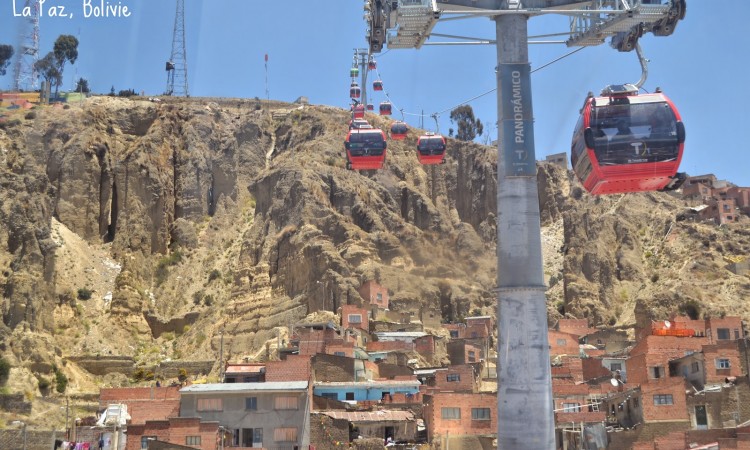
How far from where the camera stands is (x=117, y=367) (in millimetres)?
90562

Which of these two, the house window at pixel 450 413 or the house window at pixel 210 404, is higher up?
the house window at pixel 210 404

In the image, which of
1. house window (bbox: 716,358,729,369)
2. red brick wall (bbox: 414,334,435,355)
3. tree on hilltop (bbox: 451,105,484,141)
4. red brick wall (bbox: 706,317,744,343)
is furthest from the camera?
tree on hilltop (bbox: 451,105,484,141)

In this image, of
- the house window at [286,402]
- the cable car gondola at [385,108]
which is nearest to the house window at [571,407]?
the house window at [286,402]

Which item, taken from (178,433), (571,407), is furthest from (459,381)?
(178,433)

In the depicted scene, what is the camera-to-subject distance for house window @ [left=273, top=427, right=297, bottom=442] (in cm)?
5216

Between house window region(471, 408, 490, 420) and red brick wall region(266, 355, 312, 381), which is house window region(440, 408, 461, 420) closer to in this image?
house window region(471, 408, 490, 420)

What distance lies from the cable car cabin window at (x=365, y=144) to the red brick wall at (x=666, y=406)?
18913 millimetres

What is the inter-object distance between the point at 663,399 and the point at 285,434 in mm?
17757

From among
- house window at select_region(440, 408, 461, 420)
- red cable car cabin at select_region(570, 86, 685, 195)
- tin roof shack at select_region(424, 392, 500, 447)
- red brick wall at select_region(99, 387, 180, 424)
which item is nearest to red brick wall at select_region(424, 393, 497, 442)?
tin roof shack at select_region(424, 392, 500, 447)

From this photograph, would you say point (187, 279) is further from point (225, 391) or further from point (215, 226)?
point (225, 391)

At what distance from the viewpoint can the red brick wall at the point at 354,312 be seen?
82.8m

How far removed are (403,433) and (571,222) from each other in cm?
5780

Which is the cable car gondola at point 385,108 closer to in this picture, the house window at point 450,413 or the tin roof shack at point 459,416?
the tin roof shack at point 459,416

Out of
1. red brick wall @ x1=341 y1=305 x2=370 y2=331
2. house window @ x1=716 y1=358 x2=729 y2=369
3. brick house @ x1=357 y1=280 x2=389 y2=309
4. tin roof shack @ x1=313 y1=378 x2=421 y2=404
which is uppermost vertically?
brick house @ x1=357 y1=280 x2=389 y2=309
